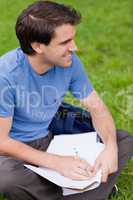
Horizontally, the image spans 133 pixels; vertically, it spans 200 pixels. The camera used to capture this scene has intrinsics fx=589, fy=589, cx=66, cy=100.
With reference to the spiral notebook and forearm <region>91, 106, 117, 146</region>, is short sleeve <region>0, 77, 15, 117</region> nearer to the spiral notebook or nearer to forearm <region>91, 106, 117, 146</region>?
the spiral notebook

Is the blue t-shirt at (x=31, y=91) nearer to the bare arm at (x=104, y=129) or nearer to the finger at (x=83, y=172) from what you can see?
the bare arm at (x=104, y=129)

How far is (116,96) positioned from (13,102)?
1.81 m

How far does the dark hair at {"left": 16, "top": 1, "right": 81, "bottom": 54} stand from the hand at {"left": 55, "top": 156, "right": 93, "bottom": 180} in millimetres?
674

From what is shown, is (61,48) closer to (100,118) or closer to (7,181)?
(100,118)

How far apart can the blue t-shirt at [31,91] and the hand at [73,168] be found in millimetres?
308

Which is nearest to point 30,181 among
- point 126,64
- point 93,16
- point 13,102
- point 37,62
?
point 13,102

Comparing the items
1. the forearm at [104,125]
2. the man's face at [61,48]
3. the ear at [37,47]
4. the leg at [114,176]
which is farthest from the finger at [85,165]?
the ear at [37,47]

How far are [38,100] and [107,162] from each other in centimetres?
55

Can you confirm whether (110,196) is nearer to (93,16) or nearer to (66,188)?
(66,188)

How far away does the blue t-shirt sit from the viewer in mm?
3283

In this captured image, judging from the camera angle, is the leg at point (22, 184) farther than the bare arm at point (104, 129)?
No

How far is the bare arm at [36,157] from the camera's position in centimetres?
330

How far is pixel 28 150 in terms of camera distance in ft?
10.9

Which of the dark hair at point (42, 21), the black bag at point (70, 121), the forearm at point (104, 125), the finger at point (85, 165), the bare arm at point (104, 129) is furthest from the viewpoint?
the black bag at point (70, 121)
